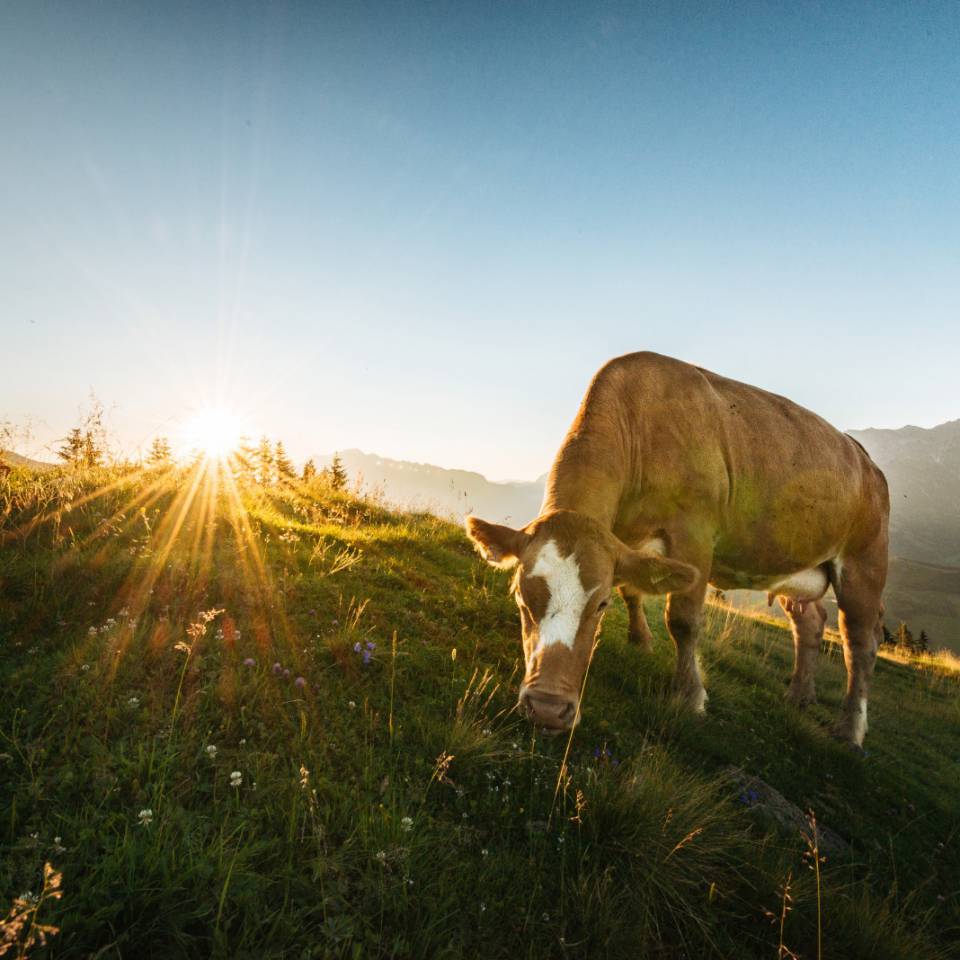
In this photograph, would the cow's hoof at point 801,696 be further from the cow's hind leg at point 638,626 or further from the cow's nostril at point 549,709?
the cow's nostril at point 549,709

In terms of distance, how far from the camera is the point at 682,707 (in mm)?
5277

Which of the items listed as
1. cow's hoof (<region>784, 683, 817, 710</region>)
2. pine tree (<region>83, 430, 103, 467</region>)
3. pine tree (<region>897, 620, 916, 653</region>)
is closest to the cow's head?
cow's hoof (<region>784, 683, 817, 710</region>)

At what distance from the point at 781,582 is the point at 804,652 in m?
1.68

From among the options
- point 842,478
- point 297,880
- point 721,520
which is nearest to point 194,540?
point 297,880

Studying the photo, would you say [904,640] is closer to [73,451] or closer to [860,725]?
[860,725]

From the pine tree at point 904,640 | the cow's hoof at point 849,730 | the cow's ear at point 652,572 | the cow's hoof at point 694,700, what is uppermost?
the cow's ear at point 652,572

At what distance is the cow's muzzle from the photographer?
354 cm

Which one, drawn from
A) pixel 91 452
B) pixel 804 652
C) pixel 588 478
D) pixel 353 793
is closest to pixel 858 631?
pixel 804 652

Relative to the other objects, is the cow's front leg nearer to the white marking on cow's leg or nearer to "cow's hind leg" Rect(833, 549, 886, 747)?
the white marking on cow's leg

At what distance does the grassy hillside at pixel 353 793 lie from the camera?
2.01 meters

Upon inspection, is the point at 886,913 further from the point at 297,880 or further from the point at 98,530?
the point at 98,530

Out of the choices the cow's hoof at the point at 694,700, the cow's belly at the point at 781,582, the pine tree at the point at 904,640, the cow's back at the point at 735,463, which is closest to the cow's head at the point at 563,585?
the cow's hoof at the point at 694,700

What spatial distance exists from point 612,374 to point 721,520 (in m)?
2.26

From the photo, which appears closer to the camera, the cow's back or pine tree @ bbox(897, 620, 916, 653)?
the cow's back
